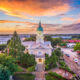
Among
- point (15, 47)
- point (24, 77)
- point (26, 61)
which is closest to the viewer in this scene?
point (24, 77)

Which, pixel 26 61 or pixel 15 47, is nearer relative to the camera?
pixel 26 61

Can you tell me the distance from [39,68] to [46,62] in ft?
1.54

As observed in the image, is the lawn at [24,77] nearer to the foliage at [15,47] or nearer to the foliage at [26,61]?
the foliage at [26,61]

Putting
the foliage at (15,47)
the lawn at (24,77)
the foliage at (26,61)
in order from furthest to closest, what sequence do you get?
the foliage at (15,47) → the foliage at (26,61) → the lawn at (24,77)

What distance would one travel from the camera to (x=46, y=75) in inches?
168

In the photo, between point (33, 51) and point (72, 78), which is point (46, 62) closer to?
point (33, 51)

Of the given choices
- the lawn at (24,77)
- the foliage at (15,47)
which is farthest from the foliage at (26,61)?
the lawn at (24,77)

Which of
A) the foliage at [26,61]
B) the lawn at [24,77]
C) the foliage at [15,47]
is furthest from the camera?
the foliage at [15,47]

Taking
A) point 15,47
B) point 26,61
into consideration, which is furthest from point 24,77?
point 15,47

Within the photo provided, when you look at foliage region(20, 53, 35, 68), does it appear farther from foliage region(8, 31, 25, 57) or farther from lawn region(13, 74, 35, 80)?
lawn region(13, 74, 35, 80)

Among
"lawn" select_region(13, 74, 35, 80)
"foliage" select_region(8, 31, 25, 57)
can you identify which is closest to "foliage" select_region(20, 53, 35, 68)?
"foliage" select_region(8, 31, 25, 57)

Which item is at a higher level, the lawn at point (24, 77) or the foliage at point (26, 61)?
the foliage at point (26, 61)

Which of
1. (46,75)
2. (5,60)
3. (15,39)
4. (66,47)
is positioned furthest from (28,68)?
(66,47)

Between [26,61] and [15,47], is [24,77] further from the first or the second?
[15,47]
